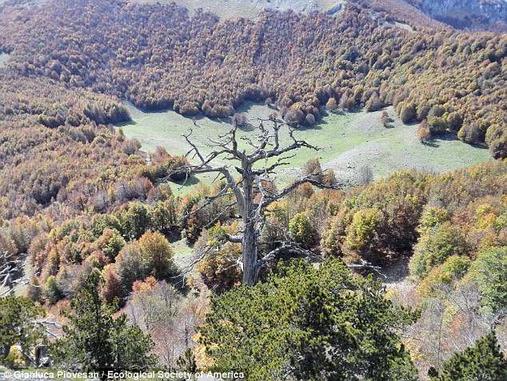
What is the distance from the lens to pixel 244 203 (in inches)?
482

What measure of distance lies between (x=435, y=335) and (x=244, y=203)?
15938 millimetres

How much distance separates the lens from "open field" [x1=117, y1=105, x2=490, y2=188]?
82062mm

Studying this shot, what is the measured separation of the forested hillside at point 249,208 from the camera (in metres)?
11.2

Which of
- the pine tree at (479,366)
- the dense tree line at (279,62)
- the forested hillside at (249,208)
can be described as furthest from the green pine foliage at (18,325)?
the dense tree line at (279,62)

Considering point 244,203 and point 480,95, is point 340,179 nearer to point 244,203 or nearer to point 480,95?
point 480,95

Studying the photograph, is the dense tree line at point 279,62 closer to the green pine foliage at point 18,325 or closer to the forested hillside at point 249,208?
the forested hillside at point 249,208

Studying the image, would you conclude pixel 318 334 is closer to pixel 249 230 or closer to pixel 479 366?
pixel 249 230

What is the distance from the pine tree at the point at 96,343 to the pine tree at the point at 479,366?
8.23m

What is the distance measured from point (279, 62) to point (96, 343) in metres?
171

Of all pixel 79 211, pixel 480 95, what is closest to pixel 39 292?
pixel 79 211

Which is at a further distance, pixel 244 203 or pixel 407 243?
pixel 407 243

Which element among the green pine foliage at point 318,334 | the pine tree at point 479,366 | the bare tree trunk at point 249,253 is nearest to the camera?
the pine tree at point 479,366

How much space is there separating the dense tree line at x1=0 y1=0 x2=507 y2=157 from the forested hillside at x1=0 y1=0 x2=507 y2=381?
2.58 feet

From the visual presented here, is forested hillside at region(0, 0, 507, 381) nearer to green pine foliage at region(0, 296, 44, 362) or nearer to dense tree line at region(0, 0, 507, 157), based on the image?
green pine foliage at region(0, 296, 44, 362)
